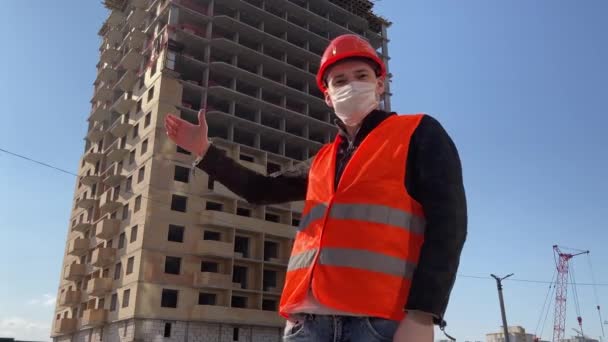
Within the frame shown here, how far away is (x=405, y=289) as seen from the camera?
217 cm

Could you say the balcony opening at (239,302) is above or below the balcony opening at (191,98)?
below

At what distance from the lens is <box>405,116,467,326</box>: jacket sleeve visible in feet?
6.67

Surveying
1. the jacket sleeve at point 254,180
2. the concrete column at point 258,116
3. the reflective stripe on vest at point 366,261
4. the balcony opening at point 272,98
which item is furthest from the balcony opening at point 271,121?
the reflective stripe on vest at point 366,261

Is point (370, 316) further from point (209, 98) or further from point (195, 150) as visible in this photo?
point (209, 98)

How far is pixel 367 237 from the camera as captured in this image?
2248 mm

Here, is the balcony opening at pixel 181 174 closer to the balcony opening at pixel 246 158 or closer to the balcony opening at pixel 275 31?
the balcony opening at pixel 246 158

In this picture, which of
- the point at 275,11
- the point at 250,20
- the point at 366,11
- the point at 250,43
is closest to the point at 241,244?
the point at 250,43

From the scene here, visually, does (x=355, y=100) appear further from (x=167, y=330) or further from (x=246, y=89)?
(x=246, y=89)

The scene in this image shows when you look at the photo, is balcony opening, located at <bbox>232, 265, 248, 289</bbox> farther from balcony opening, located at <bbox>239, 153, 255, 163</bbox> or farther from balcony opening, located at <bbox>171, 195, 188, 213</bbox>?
balcony opening, located at <bbox>239, 153, 255, 163</bbox>

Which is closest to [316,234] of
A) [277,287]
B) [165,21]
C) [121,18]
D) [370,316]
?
[370,316]

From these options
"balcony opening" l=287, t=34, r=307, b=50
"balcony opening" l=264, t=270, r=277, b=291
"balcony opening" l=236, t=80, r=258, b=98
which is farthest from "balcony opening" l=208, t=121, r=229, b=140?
"balcony opening" l=287, t=34, r=307, b=50

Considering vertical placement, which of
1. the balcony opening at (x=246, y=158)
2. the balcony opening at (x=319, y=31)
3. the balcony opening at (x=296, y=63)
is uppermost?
the balcony opening at (x=319, y=31)

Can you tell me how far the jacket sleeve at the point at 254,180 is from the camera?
335 cm

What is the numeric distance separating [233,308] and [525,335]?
63595 mm
